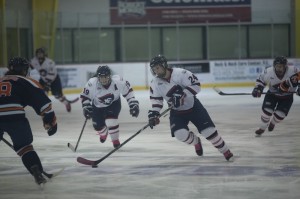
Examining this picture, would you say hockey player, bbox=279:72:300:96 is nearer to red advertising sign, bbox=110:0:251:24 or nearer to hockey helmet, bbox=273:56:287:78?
hockey helmet, bbox=273:56:287:78

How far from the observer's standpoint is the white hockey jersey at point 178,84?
662 cm

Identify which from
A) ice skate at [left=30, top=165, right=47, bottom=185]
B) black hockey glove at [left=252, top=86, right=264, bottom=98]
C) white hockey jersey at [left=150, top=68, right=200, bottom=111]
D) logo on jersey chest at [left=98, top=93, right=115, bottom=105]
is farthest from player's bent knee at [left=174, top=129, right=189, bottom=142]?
black hockey glove at [left=252, top=86, right=264, bottom=98]

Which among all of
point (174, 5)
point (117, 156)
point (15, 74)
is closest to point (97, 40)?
point (174, 5)

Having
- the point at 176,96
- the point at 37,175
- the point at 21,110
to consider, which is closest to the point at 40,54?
the point at 176,96

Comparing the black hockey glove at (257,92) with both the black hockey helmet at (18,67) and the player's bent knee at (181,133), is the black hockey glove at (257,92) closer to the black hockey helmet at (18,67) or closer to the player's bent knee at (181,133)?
the player's bent knee at (181,133)

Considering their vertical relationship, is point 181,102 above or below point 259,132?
above

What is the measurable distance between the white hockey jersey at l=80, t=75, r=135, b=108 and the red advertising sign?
13.3 meters

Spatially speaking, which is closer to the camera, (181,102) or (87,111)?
(181,102)

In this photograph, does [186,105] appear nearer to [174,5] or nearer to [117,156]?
[117,156]

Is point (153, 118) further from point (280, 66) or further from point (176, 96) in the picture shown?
point (280, 66)

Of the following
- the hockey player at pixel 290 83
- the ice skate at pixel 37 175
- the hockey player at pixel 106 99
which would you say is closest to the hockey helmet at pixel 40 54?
the hockey player at pixel 106 99

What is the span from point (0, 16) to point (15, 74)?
12646 millimetres

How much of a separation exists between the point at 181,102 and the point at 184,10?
15.5 metres

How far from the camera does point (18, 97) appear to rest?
5.35 meters
